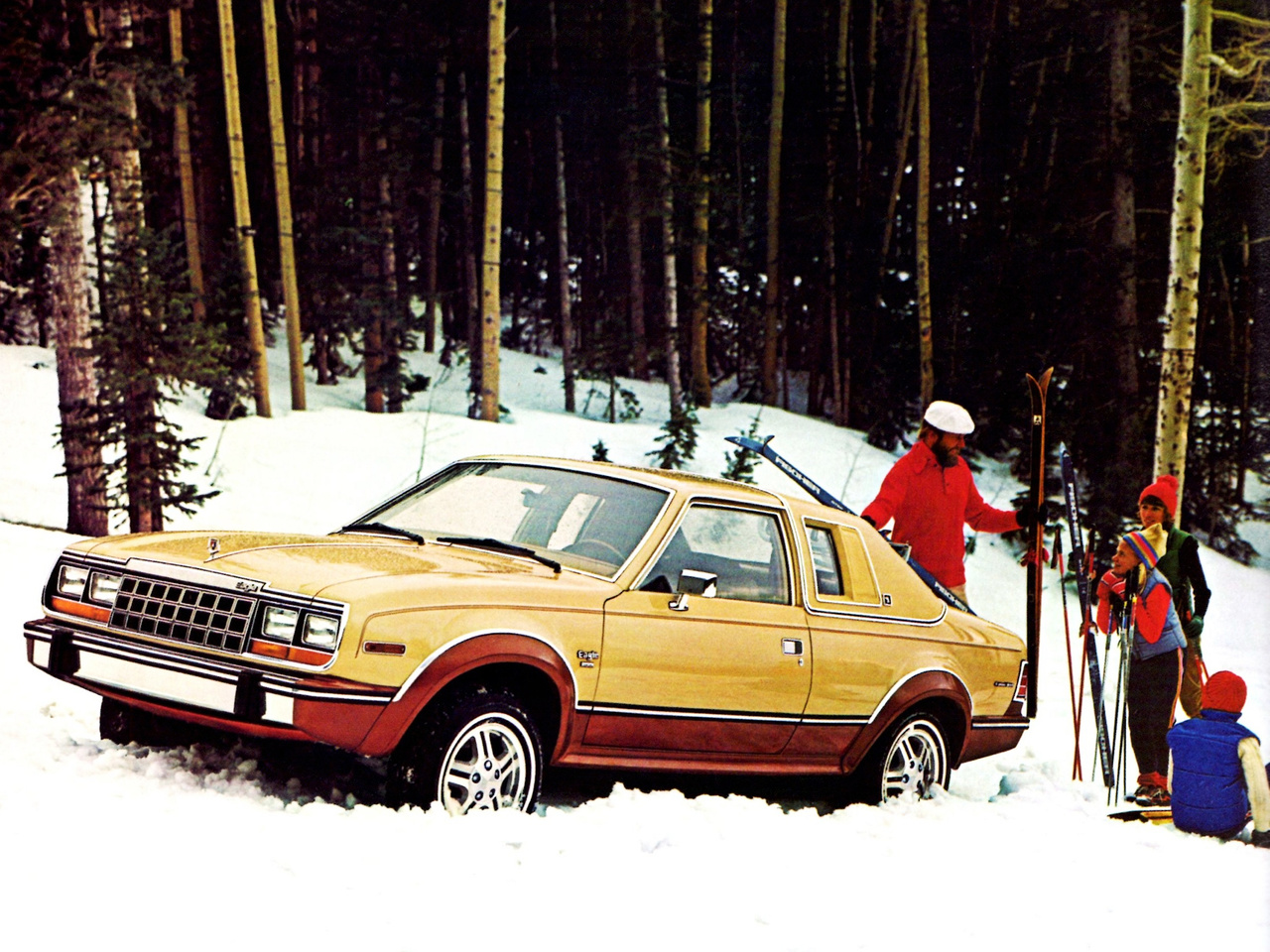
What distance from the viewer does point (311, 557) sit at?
4953mm

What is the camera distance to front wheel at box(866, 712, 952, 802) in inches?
245

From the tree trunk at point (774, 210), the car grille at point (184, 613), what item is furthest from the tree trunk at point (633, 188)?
the car grille at point (184, 613)

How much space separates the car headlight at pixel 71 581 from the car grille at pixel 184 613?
0.23m

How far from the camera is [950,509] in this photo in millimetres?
7836

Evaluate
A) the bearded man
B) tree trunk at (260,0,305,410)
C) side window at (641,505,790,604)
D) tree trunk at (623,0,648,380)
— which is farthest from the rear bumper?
tree trunk at (623,0,648,380)

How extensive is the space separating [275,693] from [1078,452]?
58.9 feet

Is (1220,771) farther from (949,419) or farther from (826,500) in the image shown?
(949,419)

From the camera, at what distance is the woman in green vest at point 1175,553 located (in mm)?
7668

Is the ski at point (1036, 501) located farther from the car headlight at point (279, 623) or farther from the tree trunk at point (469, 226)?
the tree trunk at point (469, 226)

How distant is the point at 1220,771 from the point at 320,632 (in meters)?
4.21

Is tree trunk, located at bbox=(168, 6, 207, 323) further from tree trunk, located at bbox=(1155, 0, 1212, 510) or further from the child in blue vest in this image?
the child in blue vest

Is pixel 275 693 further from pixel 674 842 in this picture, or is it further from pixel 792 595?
pixel 792 595

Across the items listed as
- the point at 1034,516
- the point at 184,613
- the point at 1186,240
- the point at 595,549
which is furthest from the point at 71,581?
the point at 1186,240

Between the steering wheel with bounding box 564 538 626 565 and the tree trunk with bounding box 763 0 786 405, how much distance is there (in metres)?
20.5
